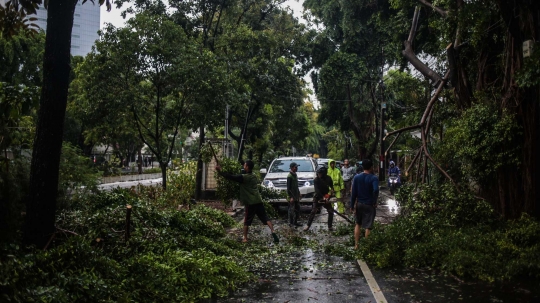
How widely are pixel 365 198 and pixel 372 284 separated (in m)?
3.09

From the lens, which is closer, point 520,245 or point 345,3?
point 520,245

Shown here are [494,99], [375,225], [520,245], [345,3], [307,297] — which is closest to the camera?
[307,297]

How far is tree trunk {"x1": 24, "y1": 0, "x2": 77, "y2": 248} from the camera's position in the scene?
626 cm

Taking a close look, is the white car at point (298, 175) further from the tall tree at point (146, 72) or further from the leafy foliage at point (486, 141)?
the leafy foliage at point (486, 141)

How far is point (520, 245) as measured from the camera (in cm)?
864

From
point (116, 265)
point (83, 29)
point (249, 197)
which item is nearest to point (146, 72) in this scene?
point (249, 197)

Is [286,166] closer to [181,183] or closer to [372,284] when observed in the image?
[181,183]

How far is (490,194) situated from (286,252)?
4.42 metres

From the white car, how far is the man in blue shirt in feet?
24.6

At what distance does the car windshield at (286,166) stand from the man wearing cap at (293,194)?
5.12m

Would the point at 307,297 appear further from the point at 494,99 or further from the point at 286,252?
the point at 494,99

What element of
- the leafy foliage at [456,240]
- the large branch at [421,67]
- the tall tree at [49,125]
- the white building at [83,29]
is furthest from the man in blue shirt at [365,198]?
the white building at [83,29]

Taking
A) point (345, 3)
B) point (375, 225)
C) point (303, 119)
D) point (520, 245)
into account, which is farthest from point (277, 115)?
point (520, 245)

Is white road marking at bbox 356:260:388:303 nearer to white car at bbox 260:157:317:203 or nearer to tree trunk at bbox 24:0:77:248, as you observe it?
tree trunk at bbox 24:0:77:248
